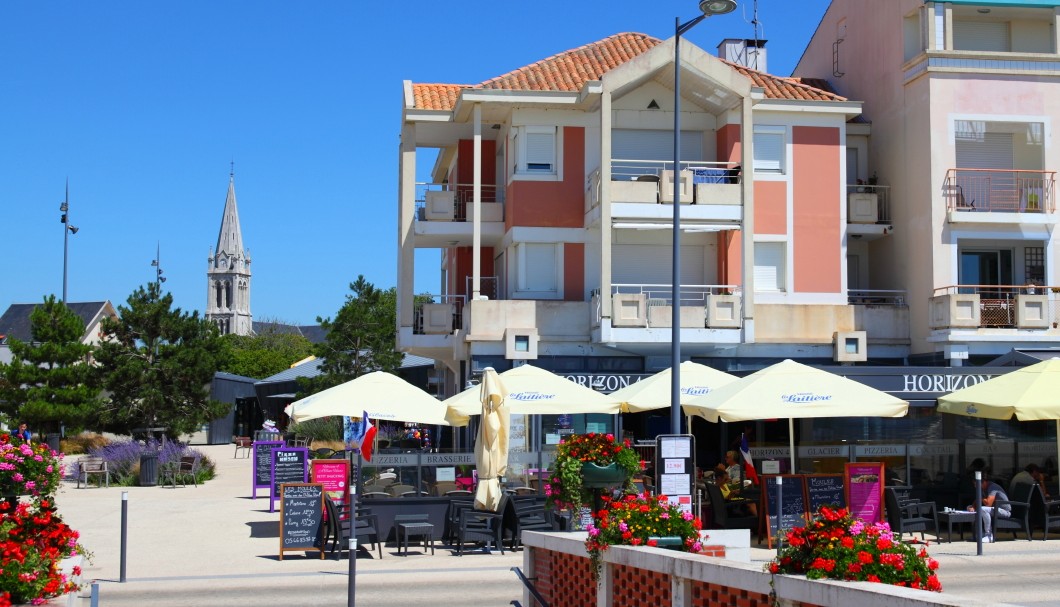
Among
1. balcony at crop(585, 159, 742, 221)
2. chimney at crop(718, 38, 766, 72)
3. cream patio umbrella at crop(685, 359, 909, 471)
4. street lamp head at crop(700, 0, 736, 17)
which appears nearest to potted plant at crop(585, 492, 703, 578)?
cream patio umbrella at crop(685, 359, 909, 471)

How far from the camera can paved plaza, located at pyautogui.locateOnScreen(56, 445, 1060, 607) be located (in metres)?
13.8

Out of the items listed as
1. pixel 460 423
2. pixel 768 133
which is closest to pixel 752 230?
pixel 768 133

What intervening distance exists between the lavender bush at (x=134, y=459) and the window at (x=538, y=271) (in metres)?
9.91

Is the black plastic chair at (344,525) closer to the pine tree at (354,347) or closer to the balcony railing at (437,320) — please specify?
the balcony railing at (437,320)

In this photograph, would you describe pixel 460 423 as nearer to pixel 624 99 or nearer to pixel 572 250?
pixel 572 250

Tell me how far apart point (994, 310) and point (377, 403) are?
16.4 meters

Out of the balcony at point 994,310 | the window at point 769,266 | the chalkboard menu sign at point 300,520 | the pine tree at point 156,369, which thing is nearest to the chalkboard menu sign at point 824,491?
the chalkboard menu sign at point 300,520

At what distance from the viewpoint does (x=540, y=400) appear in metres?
19.8

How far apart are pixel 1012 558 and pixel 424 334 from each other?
18637 millimetres

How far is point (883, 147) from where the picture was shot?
31672mm

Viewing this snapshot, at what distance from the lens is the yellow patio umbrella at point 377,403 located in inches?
766

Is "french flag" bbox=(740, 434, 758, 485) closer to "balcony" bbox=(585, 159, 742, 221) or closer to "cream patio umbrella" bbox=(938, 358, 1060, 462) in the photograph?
"cream patio umbrella" bbox=(938, 358, 1060, 462)

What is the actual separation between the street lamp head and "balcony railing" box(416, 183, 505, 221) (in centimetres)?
1340

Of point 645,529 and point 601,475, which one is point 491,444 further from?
point 645,529
